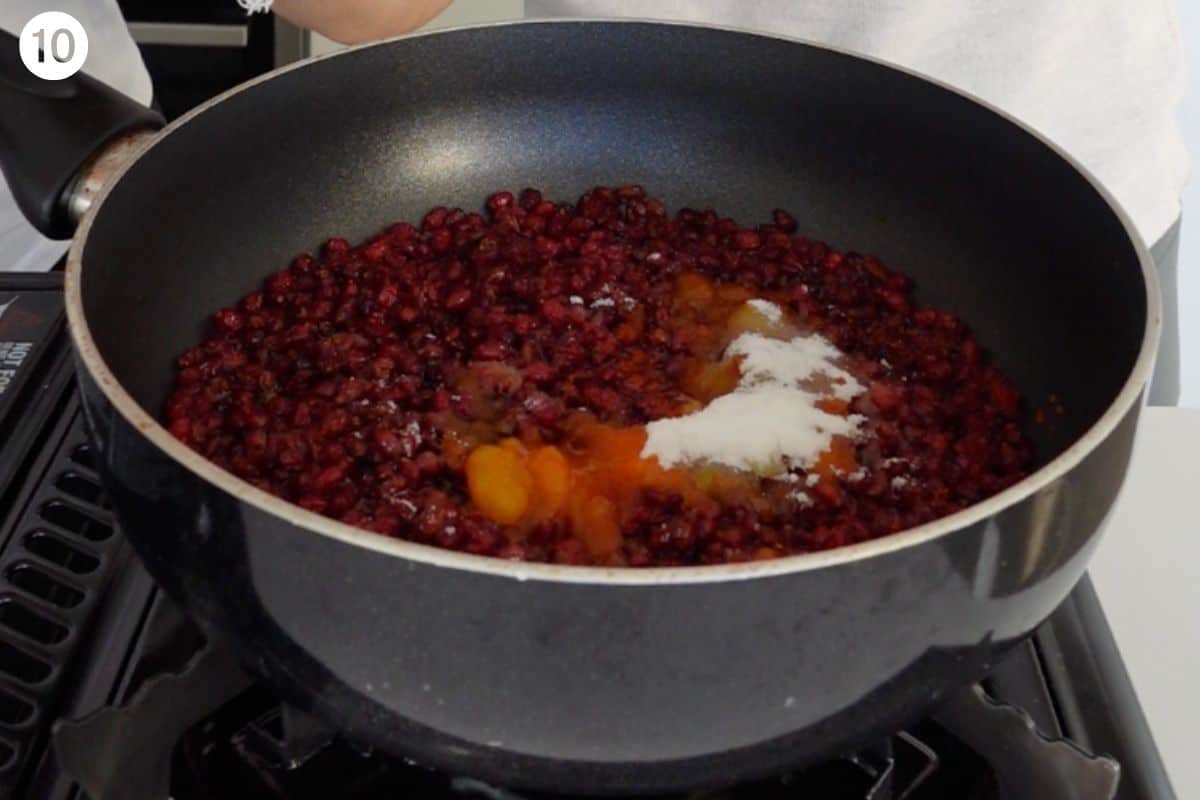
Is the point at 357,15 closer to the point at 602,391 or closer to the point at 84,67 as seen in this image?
the point at 84,67

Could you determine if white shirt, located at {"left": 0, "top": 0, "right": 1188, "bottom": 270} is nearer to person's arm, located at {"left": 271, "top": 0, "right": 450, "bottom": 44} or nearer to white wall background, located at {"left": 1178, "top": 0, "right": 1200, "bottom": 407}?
person's arm, located at {"left": 271, "top": 0, "right": 450, "bottom": 44}

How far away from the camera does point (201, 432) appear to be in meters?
1.00

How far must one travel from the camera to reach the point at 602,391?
41.8 inches

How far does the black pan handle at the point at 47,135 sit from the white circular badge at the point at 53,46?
1 cm

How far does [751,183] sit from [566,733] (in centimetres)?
76

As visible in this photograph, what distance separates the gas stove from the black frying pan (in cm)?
12

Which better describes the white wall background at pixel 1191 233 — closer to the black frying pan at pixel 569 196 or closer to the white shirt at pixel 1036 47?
the white shirt at pixel 1036 47

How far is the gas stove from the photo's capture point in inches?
32.2

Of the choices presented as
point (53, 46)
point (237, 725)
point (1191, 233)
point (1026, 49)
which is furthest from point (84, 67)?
point (1191, 233)

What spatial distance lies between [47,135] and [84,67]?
0.69 metres

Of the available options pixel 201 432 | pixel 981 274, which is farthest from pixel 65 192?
pixel 981 274

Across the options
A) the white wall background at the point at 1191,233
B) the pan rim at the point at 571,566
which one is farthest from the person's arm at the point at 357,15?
the white wall background at the point at 1191,233

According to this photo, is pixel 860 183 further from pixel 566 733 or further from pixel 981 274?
pixel 566 733

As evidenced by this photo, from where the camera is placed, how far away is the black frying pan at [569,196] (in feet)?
2.08
